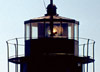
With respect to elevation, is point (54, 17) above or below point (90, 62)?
above

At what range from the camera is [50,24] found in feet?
86.3

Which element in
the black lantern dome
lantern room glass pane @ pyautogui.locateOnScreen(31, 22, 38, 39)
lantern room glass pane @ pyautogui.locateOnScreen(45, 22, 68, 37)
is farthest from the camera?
the black lantern dome

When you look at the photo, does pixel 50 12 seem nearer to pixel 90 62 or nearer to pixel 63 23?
pixel 63 23

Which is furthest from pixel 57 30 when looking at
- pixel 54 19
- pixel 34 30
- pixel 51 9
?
pixel 51 9

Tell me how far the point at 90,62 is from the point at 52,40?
294cm

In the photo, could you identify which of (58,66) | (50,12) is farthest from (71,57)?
(50,12)

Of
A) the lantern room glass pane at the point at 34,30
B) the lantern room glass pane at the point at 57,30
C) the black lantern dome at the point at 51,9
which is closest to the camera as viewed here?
the lantern room glass pane at the point at 57,30

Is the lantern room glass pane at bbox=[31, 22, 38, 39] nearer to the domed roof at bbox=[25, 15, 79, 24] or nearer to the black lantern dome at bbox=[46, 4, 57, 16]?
the domed roof at bbox=[25, 15, 79, 24]

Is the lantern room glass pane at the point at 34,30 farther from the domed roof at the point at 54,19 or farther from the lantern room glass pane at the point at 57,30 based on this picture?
the lantern room glass pane at the point at 57,30

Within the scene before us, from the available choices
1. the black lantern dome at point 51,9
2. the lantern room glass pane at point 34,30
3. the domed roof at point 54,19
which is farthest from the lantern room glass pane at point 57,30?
the black lantern dome at point 51,9

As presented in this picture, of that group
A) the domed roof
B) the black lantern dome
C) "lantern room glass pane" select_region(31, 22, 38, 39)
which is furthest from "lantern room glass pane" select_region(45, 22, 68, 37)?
the black lantern dome

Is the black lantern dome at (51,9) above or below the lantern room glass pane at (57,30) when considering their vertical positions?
above

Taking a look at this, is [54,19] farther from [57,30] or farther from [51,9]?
[51,9]

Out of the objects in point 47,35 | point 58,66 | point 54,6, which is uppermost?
point 54,6
